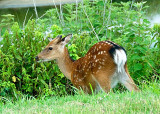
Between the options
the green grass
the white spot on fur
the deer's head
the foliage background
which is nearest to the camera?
the green grass

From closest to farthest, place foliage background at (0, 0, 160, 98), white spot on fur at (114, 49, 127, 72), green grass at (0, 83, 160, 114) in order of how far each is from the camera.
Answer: green grass at (0, 83, 160, 114) → white spot on fur at (114, 49, 127, 72) → foliage background at (0, 0, 160, 98)

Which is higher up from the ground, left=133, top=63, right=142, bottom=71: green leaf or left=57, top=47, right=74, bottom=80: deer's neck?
left=57, top=47, right=74, bottom=80: deer's neck

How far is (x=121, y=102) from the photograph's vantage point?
355cm

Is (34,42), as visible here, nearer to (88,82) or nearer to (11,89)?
(11,89)

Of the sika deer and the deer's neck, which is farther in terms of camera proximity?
the deer's neck

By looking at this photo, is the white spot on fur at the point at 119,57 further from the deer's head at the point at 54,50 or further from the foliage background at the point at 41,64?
the deer's head at the point at 54,50

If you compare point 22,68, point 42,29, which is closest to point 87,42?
point 42,29

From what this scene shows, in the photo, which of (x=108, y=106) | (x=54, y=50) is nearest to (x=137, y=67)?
(x=54, y=50)

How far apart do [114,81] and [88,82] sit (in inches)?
16.0

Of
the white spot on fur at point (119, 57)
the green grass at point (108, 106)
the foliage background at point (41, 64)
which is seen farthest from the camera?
the foliage background at point (41, 64)

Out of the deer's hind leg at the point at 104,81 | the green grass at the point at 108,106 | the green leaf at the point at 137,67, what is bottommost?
the green leaf at the point at 137,67

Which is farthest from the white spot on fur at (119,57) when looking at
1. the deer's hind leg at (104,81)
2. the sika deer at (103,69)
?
the deer's hind leg at (104,81)

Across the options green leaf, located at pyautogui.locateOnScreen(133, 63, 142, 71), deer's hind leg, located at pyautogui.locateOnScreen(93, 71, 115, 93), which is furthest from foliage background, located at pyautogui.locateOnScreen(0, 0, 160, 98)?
deer's hind leg, located at pyautogui.locateOnScreen(93, 71, 115, 93)

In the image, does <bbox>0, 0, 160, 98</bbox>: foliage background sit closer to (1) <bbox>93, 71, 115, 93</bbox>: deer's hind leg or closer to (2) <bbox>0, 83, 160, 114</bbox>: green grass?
(1) <bbox>93, 71, 115, 93</bbox>: deer's hind leg
